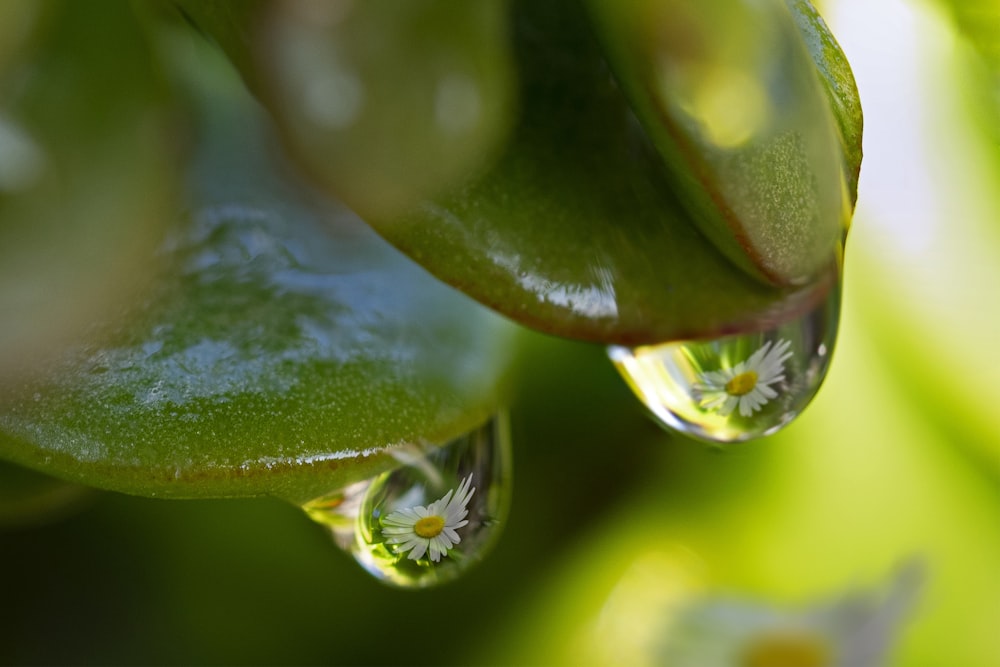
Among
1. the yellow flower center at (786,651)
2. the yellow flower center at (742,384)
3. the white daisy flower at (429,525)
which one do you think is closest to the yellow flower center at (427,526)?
the white daisy flower at (429,525)

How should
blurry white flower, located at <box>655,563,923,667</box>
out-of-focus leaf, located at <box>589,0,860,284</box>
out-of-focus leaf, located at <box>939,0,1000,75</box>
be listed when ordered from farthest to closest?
blurry white flower, located at <box>655,563,923,667</box> → out-of-focus leaf, located at <box>939,0,1000,75</box> → out-of-focus leaf, located at <box>589,0,860,284</box>

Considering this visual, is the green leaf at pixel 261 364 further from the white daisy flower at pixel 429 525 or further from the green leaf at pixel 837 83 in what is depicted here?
the green leaf at pixel 837 83

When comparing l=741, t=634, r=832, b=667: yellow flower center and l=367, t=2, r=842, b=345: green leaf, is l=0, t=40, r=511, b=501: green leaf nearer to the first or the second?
l=367, t=2, r=842, b=345: green leaf

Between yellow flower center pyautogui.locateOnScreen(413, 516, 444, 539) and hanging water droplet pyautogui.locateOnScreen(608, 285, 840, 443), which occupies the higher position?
hanging water droplet pyautogui.locateOnScreen(608, 285, 840, 443)

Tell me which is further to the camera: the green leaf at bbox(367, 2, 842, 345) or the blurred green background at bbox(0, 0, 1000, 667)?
the blurred green background at bbox(0, 0, 1000, 667)

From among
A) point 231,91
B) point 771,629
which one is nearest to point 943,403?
point 771,629

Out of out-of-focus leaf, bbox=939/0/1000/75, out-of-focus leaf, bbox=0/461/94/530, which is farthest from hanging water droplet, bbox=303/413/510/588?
out-of-focus leaf, bbox=939/0/1000/75

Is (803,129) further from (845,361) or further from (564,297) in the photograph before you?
(845,361)

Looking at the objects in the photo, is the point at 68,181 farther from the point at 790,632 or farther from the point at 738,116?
the point at 790,632
